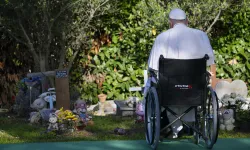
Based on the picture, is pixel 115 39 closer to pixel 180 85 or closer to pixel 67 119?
pixel 67 119

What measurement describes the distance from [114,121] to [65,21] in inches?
88.6

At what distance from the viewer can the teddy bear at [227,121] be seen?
706cm

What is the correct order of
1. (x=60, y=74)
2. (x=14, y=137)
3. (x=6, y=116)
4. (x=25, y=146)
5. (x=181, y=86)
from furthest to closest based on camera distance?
(x=6, y=116) < (x=60, y=74) < (x=14, y=137) < (x=25, y=146) < (x=181, y=86)

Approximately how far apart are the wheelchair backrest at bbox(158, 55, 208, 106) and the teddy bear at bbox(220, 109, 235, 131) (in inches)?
61.1

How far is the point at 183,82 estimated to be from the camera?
5.58m

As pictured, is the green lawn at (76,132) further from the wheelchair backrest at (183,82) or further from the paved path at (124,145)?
the wheelchair backrest at (183,82)

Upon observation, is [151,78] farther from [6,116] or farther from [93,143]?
[6,116]

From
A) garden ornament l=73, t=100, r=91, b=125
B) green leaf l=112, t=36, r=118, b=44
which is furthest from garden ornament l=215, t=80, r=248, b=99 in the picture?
garden ornament l=73, t=100, r=91, b=125

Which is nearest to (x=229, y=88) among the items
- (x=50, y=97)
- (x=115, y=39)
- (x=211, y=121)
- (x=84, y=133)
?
(x=115, y=39)

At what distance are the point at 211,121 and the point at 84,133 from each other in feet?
5.71

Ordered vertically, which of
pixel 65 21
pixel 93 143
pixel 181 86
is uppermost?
pixel 65 21

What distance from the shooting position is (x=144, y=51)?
10430mm

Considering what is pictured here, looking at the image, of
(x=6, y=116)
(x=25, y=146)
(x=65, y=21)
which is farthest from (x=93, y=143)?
(x=65, y=21)

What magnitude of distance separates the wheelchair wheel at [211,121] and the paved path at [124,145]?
0.44 ft
